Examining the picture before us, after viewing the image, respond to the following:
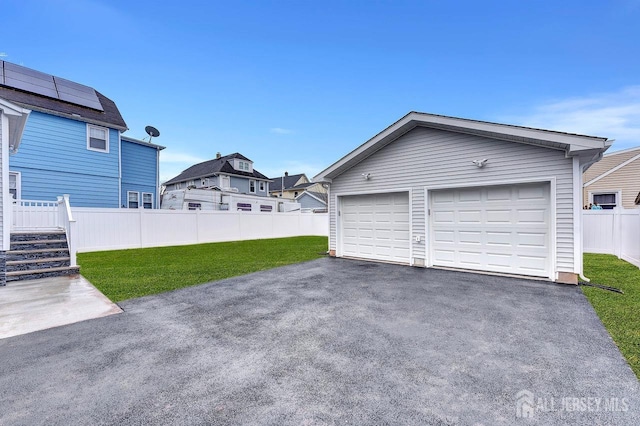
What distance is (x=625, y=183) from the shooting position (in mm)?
13602

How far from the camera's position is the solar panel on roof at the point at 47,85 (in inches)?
489

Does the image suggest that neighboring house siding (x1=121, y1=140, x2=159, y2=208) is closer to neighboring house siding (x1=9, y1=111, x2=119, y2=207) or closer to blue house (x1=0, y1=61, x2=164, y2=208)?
blue house (x1=0, y1=61, x2=164, y2=208)

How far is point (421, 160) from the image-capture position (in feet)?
26.6

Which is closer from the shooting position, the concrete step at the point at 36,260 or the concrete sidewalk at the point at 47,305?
the concrete sidewalk at the point at 47,305

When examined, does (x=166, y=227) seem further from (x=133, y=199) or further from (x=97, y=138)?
(x=97, y=138)

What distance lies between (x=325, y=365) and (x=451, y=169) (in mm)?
6552

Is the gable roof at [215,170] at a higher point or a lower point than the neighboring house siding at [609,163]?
higher

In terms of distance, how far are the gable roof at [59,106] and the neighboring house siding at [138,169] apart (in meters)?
1.38

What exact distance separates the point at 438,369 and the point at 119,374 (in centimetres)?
302

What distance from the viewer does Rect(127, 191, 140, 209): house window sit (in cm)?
1557

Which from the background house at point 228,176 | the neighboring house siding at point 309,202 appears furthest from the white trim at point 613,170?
the background house at point 228,176

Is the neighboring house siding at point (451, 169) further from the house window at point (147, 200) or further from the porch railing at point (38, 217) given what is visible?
the house window at point (147, 200)

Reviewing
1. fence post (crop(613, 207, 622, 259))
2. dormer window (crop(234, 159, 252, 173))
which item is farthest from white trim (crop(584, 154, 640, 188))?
dormer window (crop(234, 159, 252, 173))

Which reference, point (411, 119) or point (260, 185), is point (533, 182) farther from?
point (260, 185)
